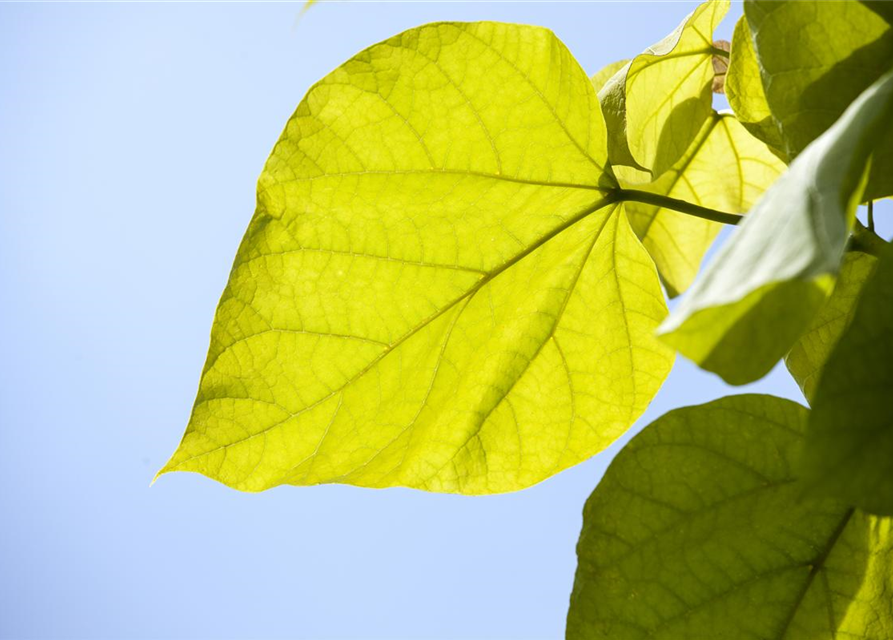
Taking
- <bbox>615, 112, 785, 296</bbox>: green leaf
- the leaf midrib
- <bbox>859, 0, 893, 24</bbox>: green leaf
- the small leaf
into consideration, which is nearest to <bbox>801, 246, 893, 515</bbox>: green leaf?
<bbox>859, 0, 893, 24</bbox>: green leaf

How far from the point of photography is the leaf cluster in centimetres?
42

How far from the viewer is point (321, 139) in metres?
0.47

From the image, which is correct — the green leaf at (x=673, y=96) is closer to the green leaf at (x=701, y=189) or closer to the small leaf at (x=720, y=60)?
the small leaf at (x=720, y=60)

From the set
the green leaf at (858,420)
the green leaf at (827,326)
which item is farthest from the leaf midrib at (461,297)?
the green leaf at (858,420)

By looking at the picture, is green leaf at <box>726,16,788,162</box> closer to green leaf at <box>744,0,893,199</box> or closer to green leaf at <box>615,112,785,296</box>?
green leaf at <box>744,0,893,199</box>

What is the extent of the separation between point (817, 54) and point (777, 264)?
0.21m

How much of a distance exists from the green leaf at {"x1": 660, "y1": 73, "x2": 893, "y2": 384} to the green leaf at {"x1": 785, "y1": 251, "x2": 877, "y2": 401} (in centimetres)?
20

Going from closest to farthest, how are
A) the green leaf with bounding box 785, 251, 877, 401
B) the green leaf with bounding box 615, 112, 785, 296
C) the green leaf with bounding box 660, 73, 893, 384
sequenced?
1. the green leaf with bounding box 660, 73, 893, 384
2. the green leaf with bounding box 785, 251, 877, 401
3. the green leaf with bounding box 615, 112, 785, 296

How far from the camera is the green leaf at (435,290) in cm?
46

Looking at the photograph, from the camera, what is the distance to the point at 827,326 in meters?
0.48

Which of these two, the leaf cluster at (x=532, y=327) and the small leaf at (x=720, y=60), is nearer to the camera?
the leaf cluster at (x=532, y=327)

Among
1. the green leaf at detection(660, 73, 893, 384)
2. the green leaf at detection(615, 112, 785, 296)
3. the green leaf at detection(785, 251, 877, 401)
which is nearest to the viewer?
the green leaf at detection(660, 73, 893, 384)

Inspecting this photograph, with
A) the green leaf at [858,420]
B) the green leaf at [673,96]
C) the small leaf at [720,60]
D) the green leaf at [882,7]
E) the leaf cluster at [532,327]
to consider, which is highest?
the small leaf at [720,60]

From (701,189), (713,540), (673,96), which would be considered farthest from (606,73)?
(713,540)
